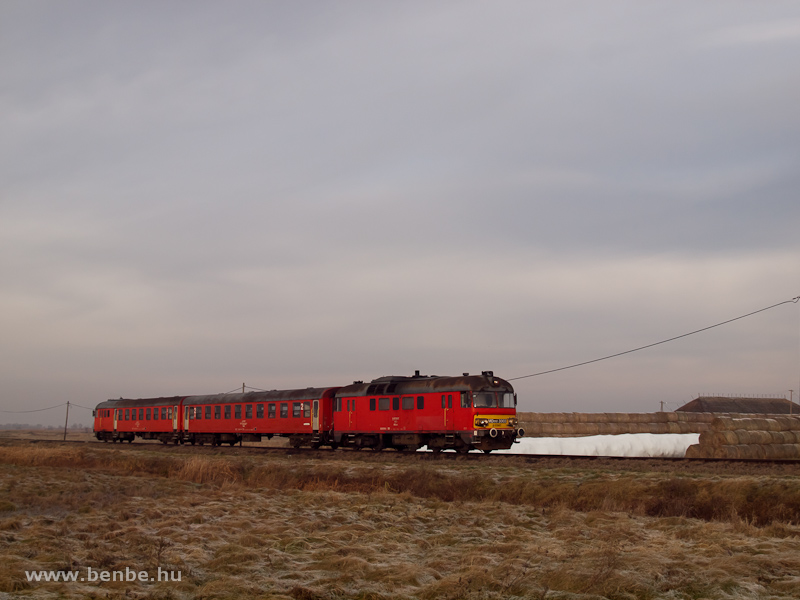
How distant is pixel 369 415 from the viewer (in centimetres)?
3594

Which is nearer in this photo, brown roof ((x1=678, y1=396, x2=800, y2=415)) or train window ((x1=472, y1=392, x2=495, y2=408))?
train window ((x1=472, y1=392, x2=495, y2=408))

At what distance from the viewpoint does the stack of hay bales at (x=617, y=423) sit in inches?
1919

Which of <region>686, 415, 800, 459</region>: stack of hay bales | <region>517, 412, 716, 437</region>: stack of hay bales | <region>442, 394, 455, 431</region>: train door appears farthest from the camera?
<region>517, 412, 716, 437</region>: stack of hay bales

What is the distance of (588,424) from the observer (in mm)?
49562

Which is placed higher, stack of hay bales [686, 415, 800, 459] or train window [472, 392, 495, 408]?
train window [472, 392, 495, 408]

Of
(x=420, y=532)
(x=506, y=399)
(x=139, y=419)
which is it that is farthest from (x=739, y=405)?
(x=420, y=532)

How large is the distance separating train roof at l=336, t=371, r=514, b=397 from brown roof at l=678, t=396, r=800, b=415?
1932 inches

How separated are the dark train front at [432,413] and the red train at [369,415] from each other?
0.05 metres

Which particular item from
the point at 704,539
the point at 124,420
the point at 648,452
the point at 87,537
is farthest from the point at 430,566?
the point at 124,420

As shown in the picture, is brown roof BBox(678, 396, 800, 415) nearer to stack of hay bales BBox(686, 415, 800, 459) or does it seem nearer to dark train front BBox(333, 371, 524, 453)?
stack of hay bales BBox(686, 415, 800, 459)

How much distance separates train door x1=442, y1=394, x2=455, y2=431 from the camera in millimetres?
31672

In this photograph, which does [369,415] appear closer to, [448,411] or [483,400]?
[448,411]

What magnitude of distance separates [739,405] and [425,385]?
55.5 m

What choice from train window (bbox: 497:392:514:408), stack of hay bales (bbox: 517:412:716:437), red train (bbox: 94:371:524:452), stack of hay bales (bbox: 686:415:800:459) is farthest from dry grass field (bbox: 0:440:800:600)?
stack of hay bales (bbox: 517:412:716:437)
